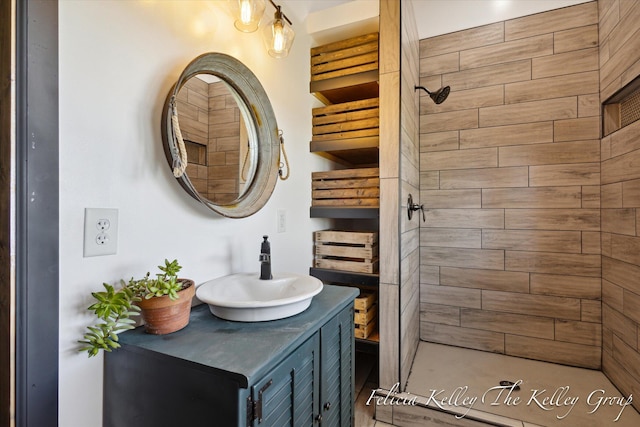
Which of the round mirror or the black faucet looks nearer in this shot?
the round mirror

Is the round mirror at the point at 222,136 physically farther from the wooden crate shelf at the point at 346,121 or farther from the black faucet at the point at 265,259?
the wooden crate shelf at the point at 346,121

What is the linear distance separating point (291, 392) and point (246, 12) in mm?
1340

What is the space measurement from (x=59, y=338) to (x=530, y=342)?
2692 mm

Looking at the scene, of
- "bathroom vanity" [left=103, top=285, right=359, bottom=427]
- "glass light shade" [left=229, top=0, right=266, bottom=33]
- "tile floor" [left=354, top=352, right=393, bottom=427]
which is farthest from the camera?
"tile floor" [left=354, top=352, right=393, bottom=427]

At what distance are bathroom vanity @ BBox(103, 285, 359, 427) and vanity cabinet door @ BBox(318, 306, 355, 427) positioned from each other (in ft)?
0.03

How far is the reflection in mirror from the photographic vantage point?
115 cm

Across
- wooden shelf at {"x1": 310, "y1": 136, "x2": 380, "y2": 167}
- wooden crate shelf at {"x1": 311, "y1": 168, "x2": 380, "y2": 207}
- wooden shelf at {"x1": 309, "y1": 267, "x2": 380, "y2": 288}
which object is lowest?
wooden shelf at {"x1": 309, "y1": 267, "x2": 380, "y2": 288}

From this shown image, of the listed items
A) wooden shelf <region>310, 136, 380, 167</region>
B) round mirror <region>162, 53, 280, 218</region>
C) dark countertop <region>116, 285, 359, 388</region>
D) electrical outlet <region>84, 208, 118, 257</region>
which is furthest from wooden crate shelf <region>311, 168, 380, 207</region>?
electrical outlet <region>84, 208, 118, 257</region>

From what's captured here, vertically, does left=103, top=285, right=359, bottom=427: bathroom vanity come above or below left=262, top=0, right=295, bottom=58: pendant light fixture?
below

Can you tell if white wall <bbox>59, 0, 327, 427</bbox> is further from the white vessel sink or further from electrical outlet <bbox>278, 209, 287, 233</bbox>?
electrical outlet <bbox>278, 209, 287, 233</bbox>

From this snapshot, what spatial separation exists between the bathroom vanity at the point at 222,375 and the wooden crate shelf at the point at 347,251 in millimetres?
879

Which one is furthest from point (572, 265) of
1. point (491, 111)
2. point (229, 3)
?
point (229, 3)

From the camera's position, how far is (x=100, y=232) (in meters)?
0.86

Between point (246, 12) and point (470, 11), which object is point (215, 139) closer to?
point (246, 12)
